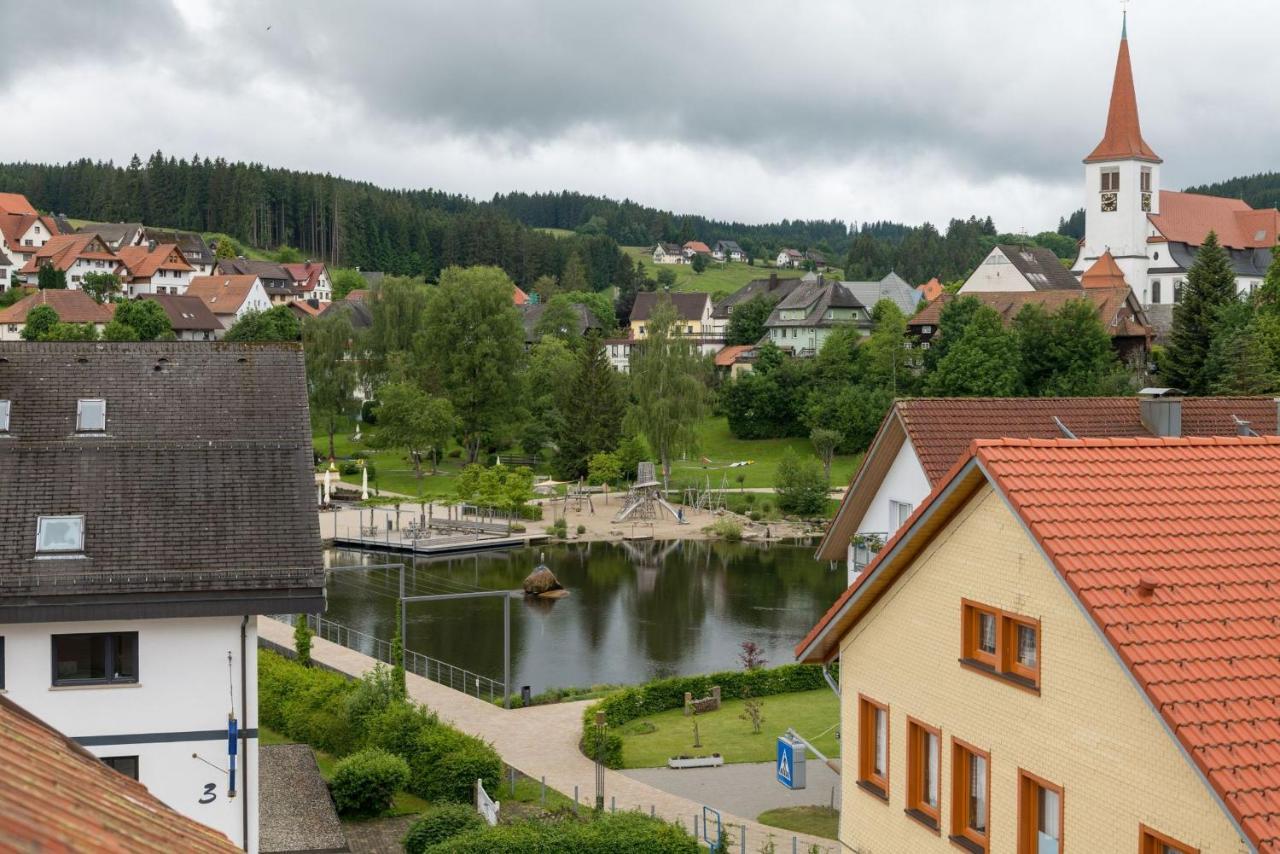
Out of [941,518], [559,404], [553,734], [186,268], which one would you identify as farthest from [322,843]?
[186,268]

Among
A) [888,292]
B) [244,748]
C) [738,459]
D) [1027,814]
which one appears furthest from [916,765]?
[888,292]

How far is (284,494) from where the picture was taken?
17.7 m

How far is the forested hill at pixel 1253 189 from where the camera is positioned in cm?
16638

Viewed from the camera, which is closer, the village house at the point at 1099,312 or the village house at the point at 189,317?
the village house at the point at 1099,312

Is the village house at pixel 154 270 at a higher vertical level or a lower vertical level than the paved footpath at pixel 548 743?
higher

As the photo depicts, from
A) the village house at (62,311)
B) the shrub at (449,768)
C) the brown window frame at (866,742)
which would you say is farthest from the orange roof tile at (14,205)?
the brown window frame at (866,742)

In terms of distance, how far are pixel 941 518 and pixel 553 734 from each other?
60.4ft

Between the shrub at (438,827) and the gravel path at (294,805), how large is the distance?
110cm

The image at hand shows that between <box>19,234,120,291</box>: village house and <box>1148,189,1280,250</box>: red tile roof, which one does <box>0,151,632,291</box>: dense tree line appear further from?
<box>1148,189,1280,250</box>: red tile roof

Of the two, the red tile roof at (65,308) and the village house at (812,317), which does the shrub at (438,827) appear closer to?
the village house at (812,317)

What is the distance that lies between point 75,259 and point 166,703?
11304 centimetres

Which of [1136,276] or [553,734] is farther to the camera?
[1136,276]

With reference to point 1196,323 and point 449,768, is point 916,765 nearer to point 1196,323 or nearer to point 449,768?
point 449,768

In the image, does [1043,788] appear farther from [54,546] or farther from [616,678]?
[616,678]
